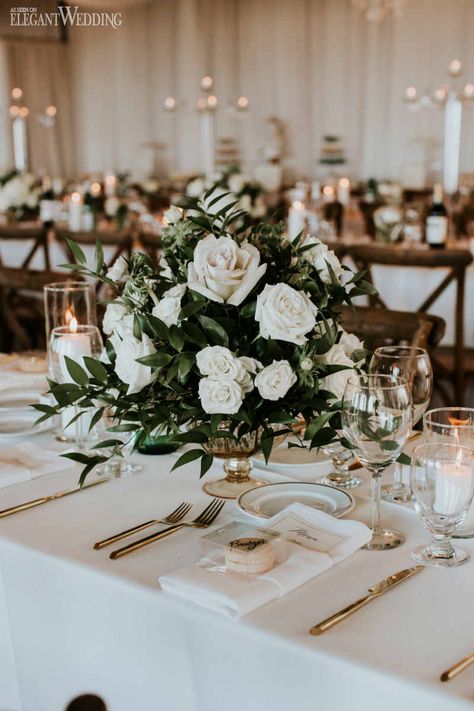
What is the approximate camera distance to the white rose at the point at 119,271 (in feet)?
4.89

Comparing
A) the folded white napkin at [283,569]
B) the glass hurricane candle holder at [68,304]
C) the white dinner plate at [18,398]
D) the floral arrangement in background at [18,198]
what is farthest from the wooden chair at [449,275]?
the floral arrangement in background at [18,198]

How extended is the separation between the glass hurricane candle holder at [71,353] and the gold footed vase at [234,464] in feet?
1.12

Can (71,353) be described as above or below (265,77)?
below

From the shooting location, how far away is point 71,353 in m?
1.81

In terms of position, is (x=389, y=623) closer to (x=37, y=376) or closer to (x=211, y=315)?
(x=211, y=315)

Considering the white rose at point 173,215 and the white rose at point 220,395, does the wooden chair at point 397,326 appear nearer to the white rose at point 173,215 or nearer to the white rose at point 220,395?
the white rose at point 173,215

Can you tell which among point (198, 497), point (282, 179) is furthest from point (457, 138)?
point (198, 497)

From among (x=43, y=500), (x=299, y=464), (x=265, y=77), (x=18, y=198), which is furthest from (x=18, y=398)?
(x=265, y=77)

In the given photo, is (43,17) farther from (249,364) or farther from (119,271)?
(249,364)

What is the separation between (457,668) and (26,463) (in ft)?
3.21

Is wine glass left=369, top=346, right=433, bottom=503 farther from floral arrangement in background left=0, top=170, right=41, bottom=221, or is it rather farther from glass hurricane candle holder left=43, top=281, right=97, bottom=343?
floral arrangement in background left=0, top=170, right=41, bottom=221

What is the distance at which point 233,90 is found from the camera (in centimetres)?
1258

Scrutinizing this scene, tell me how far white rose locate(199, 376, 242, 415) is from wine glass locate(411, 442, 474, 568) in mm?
276

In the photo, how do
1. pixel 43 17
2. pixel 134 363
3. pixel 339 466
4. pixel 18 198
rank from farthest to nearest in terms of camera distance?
1. pixel 43 17
2. pixel 18 198
3. pixel 339 466
4. pixel 134 363
